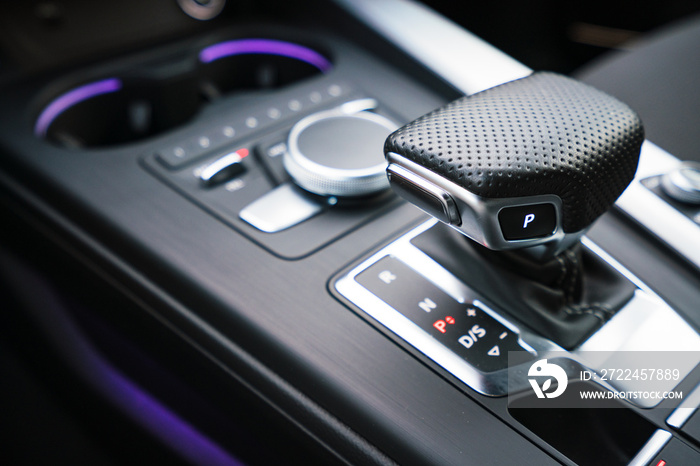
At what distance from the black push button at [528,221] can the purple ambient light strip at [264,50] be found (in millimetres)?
424

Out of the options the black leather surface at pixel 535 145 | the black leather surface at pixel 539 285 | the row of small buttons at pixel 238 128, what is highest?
the black leather surface at pixel 535 145

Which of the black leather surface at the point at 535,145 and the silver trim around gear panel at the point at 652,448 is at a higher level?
the black leather surface at the point at 535,145

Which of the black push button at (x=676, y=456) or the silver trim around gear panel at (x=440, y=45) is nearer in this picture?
the black push button at (x=676, y=456)

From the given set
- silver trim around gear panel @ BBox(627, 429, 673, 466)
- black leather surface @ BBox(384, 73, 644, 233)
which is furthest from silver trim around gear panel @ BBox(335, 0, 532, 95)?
silver trim around gear panel @ BBox(627, 429, 673, 466)

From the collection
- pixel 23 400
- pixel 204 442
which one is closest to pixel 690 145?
pixel 204 442

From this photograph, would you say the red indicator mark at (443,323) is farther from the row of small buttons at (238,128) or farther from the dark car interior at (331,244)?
the row of small buttons at (238,128)

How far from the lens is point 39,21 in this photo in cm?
68

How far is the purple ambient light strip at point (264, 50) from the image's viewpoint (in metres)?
0.76

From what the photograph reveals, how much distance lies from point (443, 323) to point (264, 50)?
1.63 feet

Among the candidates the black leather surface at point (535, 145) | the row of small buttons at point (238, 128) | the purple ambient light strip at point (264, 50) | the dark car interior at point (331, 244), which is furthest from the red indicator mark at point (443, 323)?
the purple ambient light strip at point (264, 50)

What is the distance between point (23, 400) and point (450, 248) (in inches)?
25.9

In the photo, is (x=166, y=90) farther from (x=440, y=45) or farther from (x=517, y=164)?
(x=517, y=164)

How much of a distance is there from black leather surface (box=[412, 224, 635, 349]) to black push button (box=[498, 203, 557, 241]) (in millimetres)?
69

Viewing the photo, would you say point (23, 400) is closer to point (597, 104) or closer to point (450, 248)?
point (450, 248)
